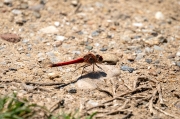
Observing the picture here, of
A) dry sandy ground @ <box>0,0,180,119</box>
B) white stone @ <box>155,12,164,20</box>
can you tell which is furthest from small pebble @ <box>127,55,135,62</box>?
white stone @ <box>155,12,164,20</box>

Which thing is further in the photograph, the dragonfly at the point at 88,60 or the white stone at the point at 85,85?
the dragonfly at the point at 88,60

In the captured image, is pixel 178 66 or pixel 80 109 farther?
pixel 178 66

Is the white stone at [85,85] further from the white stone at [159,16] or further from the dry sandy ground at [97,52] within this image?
the white stone at [159,16]

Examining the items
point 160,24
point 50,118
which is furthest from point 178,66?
point 50,118

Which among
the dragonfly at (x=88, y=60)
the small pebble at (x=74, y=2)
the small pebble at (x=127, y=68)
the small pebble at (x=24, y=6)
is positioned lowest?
the small pebble at (x=127, y=68)

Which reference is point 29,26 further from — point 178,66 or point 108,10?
point 178,66

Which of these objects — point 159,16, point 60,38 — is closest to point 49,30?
point 60,38

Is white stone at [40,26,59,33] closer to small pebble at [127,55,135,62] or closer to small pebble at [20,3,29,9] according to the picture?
small pebble at [20,3,29,9]

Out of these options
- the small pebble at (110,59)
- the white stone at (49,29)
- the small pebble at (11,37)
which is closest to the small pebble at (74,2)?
the white stone at (49,29)

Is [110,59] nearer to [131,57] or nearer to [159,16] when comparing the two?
[131,57]
